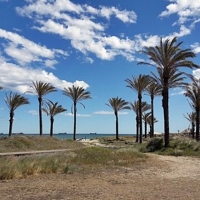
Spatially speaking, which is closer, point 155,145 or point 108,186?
point 108,186

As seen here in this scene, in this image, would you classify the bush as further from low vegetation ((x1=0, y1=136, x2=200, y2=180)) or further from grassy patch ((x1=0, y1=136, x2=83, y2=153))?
grassy patch ((x1=0, y1=136, x2=83, y2=153))

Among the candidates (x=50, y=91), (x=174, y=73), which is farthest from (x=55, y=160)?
(x=50, y=91)

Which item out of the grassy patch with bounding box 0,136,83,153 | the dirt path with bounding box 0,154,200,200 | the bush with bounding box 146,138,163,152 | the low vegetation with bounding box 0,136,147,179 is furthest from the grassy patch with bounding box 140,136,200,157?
the dirt path with bounding box 0,154,200,200

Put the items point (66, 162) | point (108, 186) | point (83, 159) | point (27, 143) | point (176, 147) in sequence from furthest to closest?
point (27, 143) → point (176, 147) → point (83, 159) → point (66, 162) → point (108, 186)

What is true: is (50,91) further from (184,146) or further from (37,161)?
(37,161)

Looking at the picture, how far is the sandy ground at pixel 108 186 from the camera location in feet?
33.6

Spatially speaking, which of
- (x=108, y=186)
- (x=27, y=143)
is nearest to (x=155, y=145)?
(x=27, y=143)

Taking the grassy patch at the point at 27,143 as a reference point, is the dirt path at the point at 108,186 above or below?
below

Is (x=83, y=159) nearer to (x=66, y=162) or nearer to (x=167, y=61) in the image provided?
(x=66, y=162)

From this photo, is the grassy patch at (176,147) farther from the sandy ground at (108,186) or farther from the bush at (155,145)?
the sandy ground at (108,186)

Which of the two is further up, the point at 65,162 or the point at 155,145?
the point at 155,145

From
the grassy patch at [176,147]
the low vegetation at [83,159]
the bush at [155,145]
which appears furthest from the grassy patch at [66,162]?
the bush at [155,145]

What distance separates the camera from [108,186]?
1210cm

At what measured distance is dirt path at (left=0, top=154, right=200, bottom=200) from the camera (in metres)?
10.2
